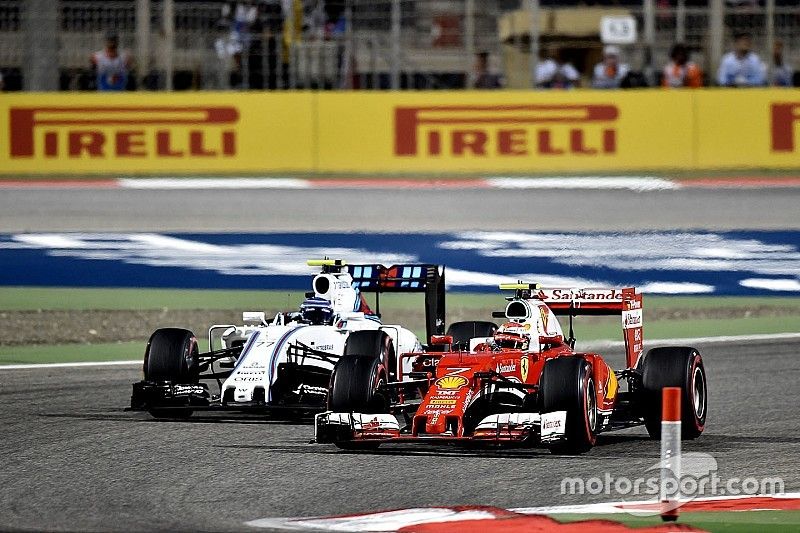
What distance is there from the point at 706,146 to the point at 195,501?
56.5 ft

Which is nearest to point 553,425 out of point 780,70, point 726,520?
point 726,520

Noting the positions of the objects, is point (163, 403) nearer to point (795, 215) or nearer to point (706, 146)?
point (795, 215)

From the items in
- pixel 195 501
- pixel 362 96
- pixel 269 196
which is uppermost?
pixel 362 96

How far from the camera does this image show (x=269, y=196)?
873 inches

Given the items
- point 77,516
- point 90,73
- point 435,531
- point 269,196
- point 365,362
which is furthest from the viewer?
point 90,73

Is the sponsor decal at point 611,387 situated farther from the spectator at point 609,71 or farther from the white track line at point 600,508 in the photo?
the spectator at point 609,71

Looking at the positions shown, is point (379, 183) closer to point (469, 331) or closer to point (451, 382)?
point (469, 331)

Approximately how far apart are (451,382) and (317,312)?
2.06 metres

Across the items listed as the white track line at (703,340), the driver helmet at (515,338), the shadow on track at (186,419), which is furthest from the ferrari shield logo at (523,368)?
the white track line at (703,340)

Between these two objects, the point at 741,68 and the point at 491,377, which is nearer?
the point at 491,377

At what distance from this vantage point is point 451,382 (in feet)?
31.2

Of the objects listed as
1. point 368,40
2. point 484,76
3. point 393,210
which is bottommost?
point 393,210

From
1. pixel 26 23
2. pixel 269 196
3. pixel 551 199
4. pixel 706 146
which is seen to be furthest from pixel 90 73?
pixel 706 146

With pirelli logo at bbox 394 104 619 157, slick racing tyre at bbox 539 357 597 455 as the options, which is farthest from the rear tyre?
pirelli logo at bbox 394 104 619 157
